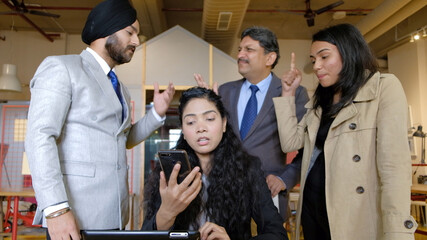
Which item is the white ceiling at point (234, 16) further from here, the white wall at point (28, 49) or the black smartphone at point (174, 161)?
the black smartphone at point (174, 161)

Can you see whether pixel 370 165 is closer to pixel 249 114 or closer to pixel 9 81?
pixel 249 114

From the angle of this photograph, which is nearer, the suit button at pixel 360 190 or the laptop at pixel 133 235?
the laptop at pixel 133 235

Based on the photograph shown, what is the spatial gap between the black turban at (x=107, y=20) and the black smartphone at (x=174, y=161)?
0.87m

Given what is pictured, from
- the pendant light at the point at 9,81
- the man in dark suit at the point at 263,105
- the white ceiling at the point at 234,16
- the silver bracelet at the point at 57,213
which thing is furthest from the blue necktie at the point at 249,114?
the pendant light at the point at 9,81

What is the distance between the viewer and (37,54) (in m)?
10.5

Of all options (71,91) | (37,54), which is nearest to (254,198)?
(71,91)

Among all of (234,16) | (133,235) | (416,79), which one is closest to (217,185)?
(133,235)

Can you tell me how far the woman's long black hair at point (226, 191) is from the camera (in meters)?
1.66

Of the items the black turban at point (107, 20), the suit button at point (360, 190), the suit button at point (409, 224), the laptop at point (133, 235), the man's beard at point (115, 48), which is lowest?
the suit button at point (409, 224)

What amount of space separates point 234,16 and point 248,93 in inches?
196

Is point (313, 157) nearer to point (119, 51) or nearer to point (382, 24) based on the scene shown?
point (119, 51)

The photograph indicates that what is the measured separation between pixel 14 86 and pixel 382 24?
25.9 ft

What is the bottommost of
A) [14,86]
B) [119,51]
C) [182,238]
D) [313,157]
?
[182,238]

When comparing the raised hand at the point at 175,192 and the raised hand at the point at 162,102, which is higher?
the raised hand at the point at 162,102
